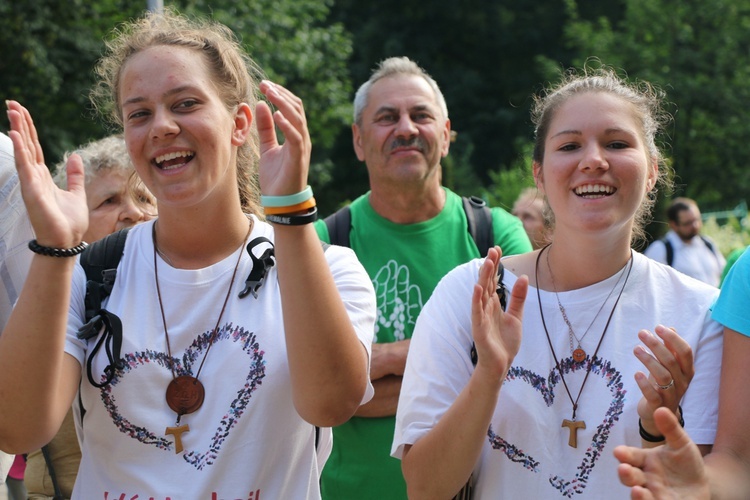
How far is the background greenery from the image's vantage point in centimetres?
1534

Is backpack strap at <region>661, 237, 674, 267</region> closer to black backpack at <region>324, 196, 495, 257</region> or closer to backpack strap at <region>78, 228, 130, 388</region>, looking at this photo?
black backpack at <region>324, 196, 495, 257</region>

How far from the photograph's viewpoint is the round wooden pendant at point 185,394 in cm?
261

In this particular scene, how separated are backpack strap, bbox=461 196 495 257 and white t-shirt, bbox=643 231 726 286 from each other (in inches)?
254

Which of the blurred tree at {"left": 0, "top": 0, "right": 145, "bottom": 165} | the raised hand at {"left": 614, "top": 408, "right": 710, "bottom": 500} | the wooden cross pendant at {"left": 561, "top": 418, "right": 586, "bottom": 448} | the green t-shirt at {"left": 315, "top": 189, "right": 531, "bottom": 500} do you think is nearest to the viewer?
the raised hand at {"left": 614, "top": 408, "right": 710, "bottom": 500}

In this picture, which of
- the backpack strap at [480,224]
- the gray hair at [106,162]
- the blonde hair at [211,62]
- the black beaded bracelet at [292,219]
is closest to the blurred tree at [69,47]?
the gray hair at [106,162]

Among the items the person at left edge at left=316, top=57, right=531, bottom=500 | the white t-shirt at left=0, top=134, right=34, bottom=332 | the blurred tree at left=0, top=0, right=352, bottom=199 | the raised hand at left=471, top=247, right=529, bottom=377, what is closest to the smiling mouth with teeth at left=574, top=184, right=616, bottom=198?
the raised hand at left=471, top=247, right=529, bottom=377

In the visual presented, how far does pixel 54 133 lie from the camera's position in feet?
49.4

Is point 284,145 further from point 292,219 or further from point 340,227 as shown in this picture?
point 340,227

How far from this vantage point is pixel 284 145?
2457 mm

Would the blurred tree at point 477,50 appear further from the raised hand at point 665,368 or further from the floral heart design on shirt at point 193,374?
the raised hand at point 665,368

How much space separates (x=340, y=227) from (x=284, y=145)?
6.78 feet

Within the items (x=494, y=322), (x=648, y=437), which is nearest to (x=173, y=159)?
(x=494, y=322)

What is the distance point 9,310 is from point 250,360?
2.69 ft

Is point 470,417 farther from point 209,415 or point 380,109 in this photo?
point 380,109
